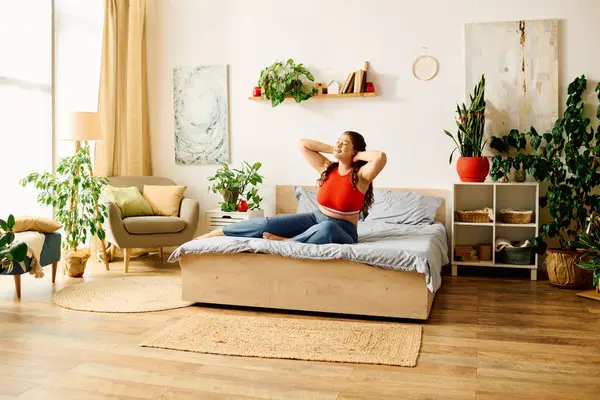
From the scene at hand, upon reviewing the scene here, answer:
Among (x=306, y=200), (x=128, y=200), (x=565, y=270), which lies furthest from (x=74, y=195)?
(x=565, y=270)

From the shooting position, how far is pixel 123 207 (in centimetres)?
540

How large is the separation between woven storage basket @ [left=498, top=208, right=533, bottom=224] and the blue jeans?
1553 millimetres

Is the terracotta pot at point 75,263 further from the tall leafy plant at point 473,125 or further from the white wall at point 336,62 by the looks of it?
the tall leafy plant at point 473,125

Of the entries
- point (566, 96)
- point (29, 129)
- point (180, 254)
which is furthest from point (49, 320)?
point (566, 96)

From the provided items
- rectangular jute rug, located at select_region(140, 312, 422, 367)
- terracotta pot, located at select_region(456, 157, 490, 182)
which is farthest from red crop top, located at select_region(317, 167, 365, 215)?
terracotta pot, located at select_region(456, 157, 490, 182)

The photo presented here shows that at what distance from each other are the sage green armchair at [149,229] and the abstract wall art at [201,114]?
70 centimetres

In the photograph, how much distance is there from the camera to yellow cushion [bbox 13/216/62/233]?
4445mm

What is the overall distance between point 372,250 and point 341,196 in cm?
58

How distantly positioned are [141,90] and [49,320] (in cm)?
298

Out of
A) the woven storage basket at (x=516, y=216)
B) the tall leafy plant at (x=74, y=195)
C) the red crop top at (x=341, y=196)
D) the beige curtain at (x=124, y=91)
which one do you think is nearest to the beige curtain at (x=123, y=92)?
the beige curtain at (x=124, y=91)

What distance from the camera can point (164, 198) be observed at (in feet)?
18.6

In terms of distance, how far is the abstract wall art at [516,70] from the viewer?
203 inches

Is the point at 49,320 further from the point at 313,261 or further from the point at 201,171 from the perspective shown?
the point at 201,171

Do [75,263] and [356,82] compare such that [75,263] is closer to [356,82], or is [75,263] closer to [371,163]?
[371,163]
